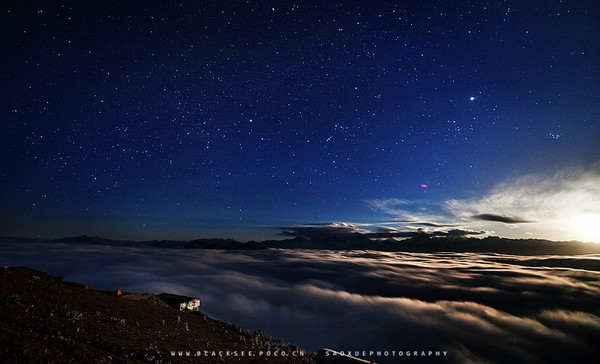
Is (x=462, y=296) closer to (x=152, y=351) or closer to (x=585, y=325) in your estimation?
(x=585, y=325)

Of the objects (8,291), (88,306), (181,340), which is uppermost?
(8,291)

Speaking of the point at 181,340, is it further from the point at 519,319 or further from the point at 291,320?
the point at 519,319

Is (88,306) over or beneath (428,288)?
over

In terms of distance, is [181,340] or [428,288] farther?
[428,288]

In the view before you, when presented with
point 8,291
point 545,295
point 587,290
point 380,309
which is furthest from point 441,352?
point 587,290

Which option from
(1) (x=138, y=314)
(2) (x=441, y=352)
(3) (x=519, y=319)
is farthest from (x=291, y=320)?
(3) (x=519, y=319)

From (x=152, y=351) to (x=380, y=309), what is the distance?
44.1 metres

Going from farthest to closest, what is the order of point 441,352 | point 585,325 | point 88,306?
point 585,325
point 441,352
point 88,306

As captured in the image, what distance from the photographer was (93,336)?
264 inches

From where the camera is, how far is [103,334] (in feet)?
23.6

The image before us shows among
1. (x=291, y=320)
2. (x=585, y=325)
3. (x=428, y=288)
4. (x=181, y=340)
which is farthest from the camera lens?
(x=428, y=288)

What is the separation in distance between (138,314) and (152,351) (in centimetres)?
566

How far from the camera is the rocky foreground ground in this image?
15.4 feet

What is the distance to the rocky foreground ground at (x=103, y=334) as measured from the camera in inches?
185
